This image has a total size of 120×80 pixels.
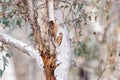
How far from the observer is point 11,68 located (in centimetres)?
426

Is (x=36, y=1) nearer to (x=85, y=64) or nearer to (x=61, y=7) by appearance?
(x=61, y=7)

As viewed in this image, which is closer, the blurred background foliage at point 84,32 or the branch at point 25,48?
the branch at point 25,48

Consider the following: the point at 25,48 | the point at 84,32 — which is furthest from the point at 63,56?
the point at 84,32

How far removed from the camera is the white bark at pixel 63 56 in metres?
1.74

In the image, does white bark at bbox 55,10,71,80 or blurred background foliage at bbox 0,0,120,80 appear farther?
blurred background foliage at bbox 0,0,120,80

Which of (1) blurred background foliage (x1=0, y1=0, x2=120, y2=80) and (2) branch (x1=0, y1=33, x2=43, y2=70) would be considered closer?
(2) branch (x1=0, y1=33, x2=43, y2=70)

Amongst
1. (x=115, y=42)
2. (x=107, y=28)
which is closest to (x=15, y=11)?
(x=115, y=42)

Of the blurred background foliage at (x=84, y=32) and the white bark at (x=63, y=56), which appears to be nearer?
the white bark at (x=63, y=56)

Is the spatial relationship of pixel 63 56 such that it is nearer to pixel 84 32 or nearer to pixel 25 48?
pixel 25 48

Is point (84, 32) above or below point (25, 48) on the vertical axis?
below

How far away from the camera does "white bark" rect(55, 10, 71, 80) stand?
1.74m

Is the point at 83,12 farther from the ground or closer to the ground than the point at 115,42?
farther from the ground

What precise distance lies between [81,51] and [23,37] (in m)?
1.84

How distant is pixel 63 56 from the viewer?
1.80 metres
